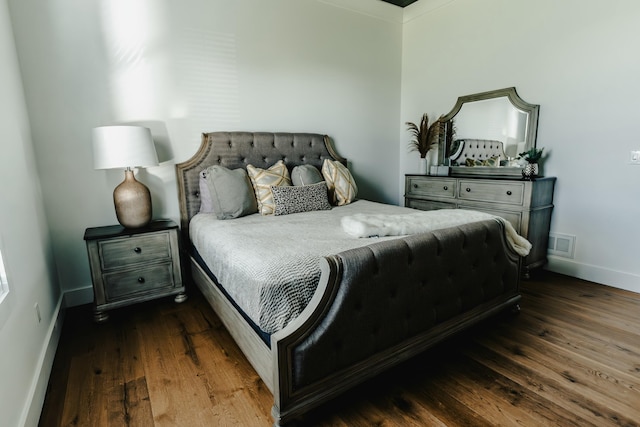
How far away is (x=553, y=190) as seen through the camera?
120 inches

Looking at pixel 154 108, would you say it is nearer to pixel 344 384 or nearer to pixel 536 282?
pixel 344 384

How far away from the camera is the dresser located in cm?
284

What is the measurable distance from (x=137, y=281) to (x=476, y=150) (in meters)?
3.43

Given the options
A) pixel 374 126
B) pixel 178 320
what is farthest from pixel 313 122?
pixel 178 320

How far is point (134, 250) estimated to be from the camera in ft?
7.84

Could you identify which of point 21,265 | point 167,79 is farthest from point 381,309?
point 167,79

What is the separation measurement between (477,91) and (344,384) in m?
3.30

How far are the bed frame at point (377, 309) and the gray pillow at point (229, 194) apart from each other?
1.82 feet

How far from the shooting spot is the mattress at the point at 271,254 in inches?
54.0

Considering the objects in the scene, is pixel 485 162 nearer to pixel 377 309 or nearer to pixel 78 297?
pixel 377 309

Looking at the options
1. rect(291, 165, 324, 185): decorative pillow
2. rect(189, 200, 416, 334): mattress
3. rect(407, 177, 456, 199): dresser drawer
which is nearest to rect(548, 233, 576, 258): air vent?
rect(407, 177, 456, 199): dresser drawer

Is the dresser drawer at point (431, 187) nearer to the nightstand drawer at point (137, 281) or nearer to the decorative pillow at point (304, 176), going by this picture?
the decorative pillow at point (304, 176)

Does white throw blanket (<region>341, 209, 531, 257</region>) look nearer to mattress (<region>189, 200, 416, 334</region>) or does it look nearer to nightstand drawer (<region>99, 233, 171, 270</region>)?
mattress (<region>189, 200, 416, 334</region>)

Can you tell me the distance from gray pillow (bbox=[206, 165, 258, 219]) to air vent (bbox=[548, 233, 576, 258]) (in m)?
2.76
